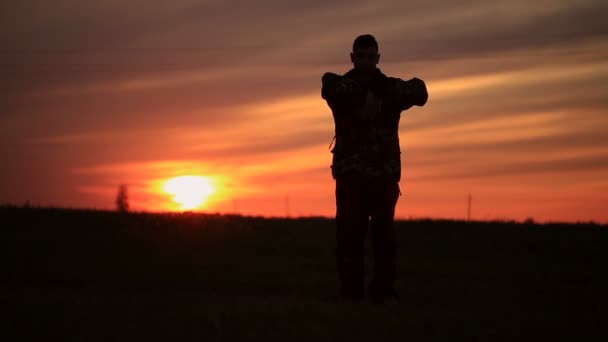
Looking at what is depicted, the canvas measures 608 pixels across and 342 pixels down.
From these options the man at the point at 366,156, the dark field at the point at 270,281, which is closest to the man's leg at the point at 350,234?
the man at the point at 366,156

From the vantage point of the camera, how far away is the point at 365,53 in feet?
36.0

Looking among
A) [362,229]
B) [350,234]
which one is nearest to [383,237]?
[362,229]

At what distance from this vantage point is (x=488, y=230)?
31.0 meters

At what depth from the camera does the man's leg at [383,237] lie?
11.2m

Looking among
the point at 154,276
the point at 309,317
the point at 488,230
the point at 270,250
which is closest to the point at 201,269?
the point at 154,276

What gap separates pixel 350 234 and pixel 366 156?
87cm

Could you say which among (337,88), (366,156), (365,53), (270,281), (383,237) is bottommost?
(270,281)

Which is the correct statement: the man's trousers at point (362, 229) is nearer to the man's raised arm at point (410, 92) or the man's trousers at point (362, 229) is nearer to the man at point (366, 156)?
the man at point (366, 156)

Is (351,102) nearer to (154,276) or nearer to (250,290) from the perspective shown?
(250,290)

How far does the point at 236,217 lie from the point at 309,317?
22.7m

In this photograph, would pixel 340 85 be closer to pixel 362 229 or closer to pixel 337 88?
pixel 337 88

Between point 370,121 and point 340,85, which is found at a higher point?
point 340,85

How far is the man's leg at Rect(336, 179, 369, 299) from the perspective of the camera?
11172 mm

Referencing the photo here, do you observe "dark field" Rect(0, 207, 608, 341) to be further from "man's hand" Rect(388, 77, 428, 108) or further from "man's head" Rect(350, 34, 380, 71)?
"man's head" Rect(350, 34, 380, 71)
